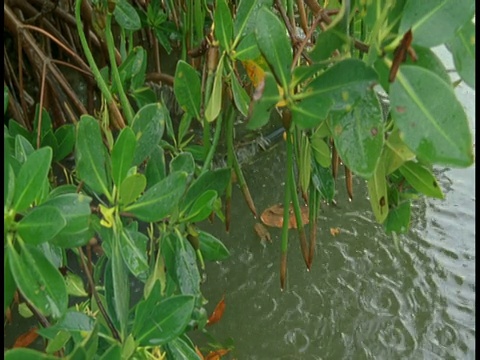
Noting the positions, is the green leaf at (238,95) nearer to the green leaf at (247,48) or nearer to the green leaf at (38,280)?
the green leaf at (247,48)

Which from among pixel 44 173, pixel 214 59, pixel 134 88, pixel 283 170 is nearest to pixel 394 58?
pixel 44 173

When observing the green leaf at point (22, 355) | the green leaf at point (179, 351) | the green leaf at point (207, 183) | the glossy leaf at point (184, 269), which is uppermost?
the green leaf at point (22, 355)

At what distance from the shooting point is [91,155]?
70cm

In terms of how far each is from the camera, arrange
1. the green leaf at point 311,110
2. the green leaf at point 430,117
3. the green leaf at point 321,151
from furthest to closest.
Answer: the green leaf at point 321,151, the green leaf at point 311,110, the green leaf at point 430,117

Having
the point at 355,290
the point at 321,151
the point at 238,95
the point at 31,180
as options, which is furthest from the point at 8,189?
the point at 355,290

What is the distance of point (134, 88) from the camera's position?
1.31 metres

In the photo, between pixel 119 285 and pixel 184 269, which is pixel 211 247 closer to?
pixel 184 269

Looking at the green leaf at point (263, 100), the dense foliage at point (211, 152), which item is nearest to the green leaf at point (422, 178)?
the dense foliage at point (211, 152)

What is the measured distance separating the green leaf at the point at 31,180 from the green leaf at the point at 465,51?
1.15ft

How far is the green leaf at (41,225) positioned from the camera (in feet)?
1.79

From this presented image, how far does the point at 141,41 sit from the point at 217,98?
1.18 metres

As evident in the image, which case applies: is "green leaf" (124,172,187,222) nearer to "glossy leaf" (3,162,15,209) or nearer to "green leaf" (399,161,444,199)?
"glossy leaf" (3,162,15,209)

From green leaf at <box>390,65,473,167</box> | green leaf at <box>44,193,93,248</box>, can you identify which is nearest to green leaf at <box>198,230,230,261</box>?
green leaf at <box>44,193,93,248</box>

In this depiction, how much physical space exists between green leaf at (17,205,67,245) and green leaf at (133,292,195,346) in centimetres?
17
